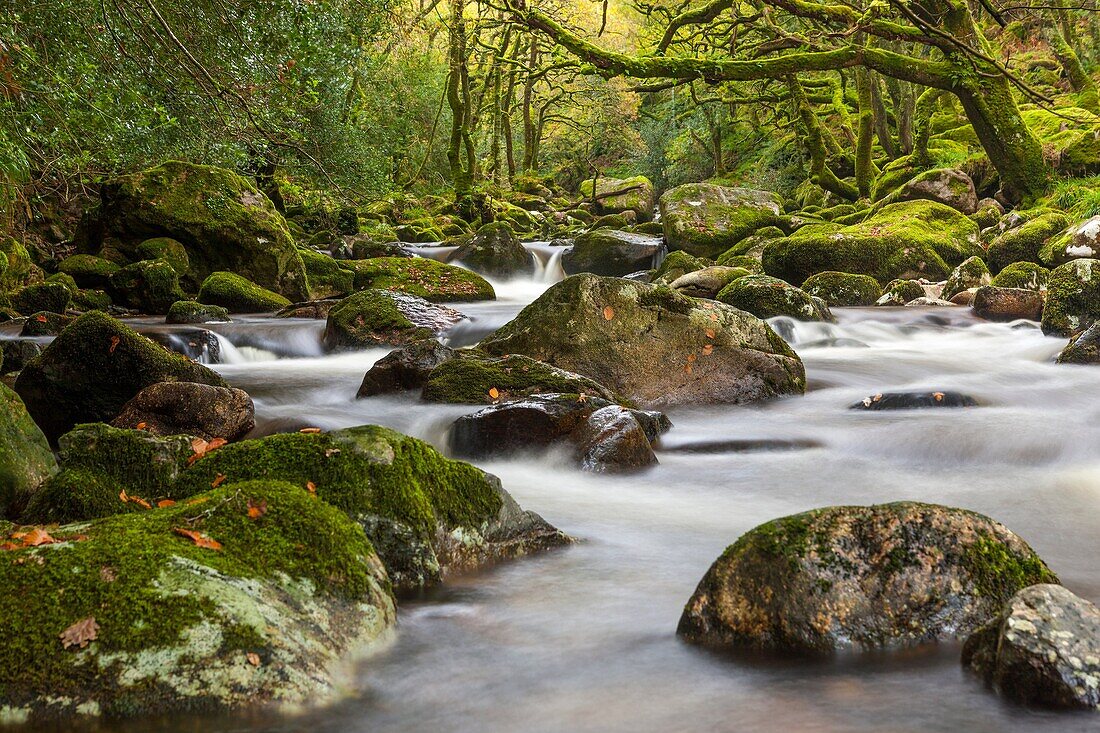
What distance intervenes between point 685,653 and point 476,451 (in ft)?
10.4

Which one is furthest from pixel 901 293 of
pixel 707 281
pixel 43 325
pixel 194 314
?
pixel 43 325

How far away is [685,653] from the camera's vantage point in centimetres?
305

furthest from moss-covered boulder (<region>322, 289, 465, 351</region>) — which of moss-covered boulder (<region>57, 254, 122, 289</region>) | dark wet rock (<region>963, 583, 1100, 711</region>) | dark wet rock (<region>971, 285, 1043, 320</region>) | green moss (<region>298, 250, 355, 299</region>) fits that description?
dark wet rock (<region>963, 583, 1100, 711</region>)

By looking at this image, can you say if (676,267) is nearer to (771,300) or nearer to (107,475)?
(771,300)

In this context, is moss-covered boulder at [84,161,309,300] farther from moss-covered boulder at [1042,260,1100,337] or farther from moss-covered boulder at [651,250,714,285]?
moss-covered boulder at [1042,260,1100,337]

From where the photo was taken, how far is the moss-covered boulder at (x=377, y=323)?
10.8m

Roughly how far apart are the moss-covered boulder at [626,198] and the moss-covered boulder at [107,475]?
2713 centimetres

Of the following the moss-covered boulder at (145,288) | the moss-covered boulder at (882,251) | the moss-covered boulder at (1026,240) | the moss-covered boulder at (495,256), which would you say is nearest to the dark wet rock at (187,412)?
the moss-covered boulder at (145,288)

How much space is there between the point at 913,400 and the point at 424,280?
31.2 ft

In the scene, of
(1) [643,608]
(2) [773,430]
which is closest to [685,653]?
(1) [643,608]

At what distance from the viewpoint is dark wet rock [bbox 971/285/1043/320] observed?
40.0 ft

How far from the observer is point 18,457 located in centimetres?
421

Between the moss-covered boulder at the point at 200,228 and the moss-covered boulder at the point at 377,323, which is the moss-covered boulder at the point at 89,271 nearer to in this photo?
the moss-covered boulder at the point at 200,228

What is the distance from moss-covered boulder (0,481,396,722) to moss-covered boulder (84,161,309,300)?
1311cm
